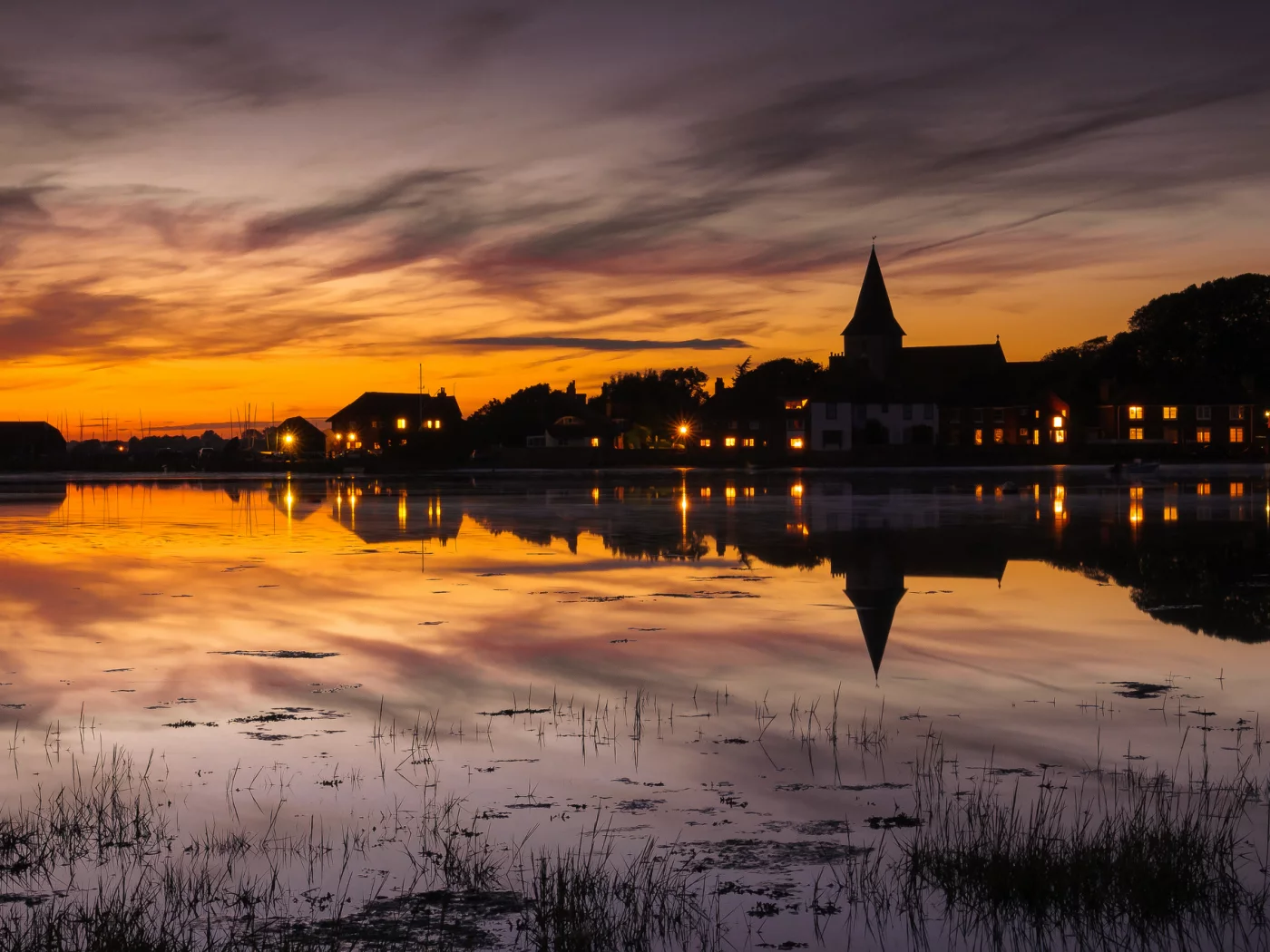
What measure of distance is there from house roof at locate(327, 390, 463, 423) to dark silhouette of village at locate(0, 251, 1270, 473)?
20263mm

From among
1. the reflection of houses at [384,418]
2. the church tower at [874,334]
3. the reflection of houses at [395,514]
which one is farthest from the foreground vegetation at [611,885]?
the reflection of houses at [384,418]

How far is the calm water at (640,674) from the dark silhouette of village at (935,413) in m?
87.8

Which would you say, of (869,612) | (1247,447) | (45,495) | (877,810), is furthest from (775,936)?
(1247,447)

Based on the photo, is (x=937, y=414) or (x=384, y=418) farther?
(x=384, y=418)

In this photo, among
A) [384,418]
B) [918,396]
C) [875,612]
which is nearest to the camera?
[875,612]

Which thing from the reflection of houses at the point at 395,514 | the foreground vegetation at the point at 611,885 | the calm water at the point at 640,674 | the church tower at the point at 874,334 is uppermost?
the church tower at the point at 874,334

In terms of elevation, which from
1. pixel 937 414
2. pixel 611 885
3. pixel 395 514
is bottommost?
pixel 611 885

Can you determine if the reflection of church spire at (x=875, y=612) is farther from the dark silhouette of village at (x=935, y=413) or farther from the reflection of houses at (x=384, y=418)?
the reflection of houses at (x=384, y=418)

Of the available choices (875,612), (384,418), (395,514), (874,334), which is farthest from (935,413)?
(875,612)

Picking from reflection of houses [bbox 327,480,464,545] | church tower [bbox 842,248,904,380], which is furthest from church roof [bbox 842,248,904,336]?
reflection of houses [bbox 327,480,464,545]

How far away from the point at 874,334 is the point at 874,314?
2.84 m

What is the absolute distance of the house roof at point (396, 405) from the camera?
186 m

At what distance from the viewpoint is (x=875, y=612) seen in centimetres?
2006

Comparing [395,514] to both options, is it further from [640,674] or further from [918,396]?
[918,396]
